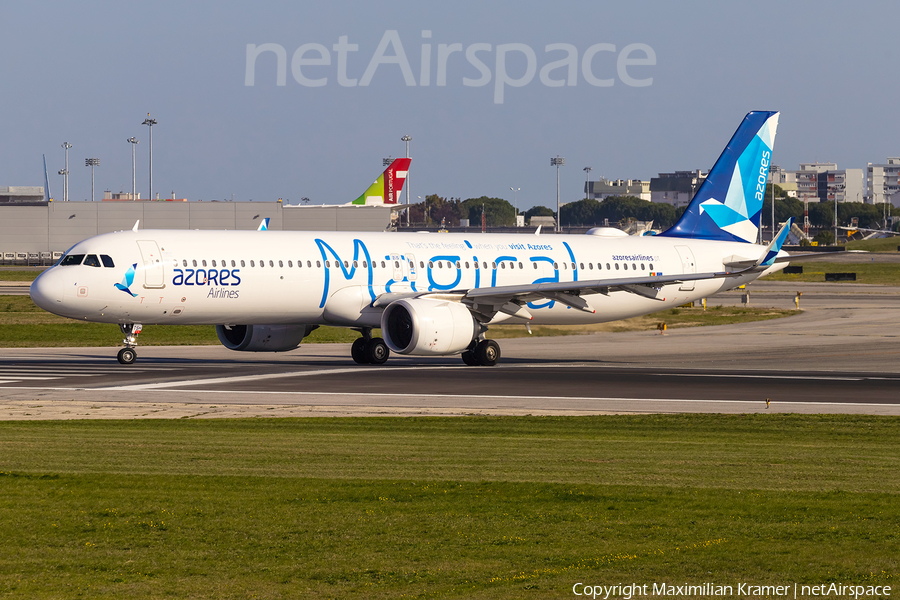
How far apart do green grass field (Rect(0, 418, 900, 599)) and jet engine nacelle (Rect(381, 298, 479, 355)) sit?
13766 millimetres

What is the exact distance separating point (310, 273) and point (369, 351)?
13.4 ft

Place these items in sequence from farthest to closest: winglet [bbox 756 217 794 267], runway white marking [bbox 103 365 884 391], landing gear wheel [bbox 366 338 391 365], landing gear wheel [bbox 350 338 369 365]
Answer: winglet [bbox 756 217 794 267], landing gear wheel [bbox 350 338 369 365], landing gear wheel [bbox 366 338 391 365], runway white marking [bbox 103 365 884 391]

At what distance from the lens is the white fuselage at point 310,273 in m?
34.8

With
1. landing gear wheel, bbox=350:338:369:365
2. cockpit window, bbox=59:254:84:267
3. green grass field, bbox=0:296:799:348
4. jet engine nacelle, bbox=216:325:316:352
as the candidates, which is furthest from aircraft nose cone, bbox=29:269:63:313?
green grass field, bbox=0:296:799:348

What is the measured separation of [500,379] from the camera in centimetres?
3366

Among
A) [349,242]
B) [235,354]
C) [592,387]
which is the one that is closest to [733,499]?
[592,387]

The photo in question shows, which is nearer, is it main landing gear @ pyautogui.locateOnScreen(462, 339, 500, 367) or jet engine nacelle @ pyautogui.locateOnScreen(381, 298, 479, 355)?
jet engine nacelle @ pyautogui.locateOnScreen(381, 298, 479, 355)

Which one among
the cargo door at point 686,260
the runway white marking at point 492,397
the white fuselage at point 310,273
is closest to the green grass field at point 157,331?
the white fuselage at point 310,273

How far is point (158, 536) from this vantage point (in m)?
12.1

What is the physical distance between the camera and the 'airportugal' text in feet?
31.9

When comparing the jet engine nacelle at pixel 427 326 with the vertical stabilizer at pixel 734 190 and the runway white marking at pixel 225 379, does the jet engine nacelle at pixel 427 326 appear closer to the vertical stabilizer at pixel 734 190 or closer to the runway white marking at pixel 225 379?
the runway white marking at pixel 225 379

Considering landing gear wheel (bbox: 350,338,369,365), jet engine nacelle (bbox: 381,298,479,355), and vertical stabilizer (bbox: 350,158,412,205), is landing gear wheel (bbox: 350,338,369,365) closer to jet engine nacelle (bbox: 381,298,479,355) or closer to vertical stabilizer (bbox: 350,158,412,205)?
jet engine nacelle (bbox: 381,298,479,355)

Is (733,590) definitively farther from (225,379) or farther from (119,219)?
(119,219)

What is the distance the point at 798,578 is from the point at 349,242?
29428 mm
